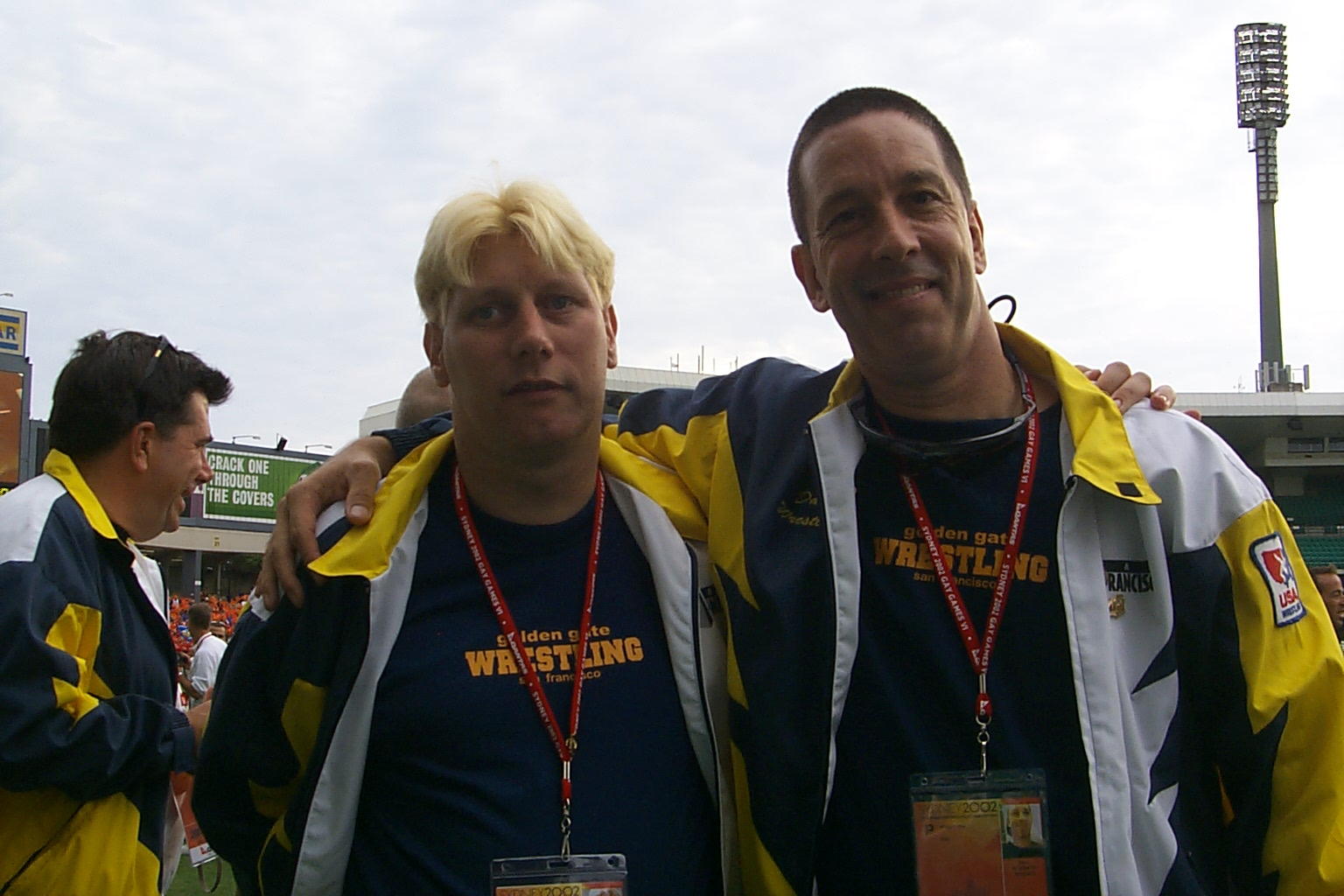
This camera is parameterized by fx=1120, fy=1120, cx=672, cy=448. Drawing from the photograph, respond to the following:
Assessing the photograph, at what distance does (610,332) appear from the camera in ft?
8.04

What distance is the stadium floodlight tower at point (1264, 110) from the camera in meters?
38.0

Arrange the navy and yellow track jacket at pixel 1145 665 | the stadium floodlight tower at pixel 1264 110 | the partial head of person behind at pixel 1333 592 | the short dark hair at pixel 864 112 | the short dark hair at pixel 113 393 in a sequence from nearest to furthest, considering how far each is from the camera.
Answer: the navy and yellow track jacket at pixel 1145 665
the short dark hair at pixel 864 112
the short dark hair at pixel 113 393
the partial head of person behind at pixel 1333 592
the stadium floodlight tower at pixel 1264 110

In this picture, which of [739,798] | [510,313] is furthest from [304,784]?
[510,313]

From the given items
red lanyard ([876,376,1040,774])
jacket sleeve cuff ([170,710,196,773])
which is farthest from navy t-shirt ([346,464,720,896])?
jacket sleeve cuff ([170,710,196,773])

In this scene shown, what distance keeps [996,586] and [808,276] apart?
0.82m

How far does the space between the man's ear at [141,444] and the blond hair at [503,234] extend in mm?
1078

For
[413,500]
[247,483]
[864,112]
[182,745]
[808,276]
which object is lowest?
[182,745]

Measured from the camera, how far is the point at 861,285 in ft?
7.29

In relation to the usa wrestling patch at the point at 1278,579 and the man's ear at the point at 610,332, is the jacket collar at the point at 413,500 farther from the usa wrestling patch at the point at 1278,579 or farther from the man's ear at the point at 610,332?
the usa wrestling patch at the point at 1278,579

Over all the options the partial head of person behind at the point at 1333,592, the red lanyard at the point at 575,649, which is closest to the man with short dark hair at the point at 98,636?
the red lanyard at the point at 575,649

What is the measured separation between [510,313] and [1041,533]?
3.63 ft

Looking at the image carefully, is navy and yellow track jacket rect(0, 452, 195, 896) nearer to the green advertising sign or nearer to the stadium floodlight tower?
the green advertising sign

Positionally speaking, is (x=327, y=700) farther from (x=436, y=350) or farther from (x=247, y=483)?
(x=247, y=483)

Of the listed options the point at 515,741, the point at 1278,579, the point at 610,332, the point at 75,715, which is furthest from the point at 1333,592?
the point at 75,715
